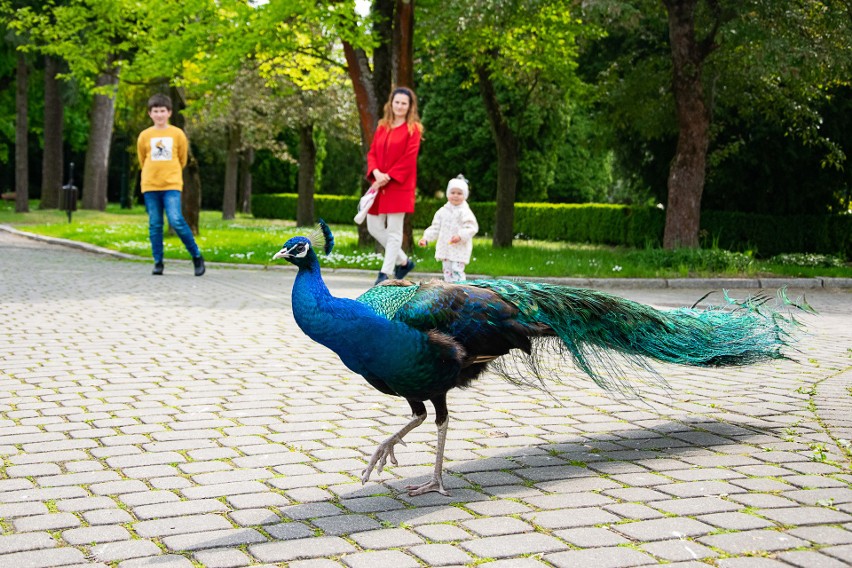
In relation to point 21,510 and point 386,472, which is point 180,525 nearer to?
point 21,510

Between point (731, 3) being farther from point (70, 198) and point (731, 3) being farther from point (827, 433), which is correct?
point (70, 198)

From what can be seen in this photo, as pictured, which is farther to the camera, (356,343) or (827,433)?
(827,433)

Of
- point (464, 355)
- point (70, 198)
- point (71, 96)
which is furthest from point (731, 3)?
point (71, 96)

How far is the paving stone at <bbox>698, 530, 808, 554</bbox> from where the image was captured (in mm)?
3959

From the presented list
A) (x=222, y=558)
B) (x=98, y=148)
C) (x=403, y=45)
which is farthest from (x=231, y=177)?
(x=222, y=558)

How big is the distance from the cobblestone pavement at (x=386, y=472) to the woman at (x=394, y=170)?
368 centimetres

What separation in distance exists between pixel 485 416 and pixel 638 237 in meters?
23.3

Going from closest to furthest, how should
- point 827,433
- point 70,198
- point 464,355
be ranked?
1. point 464,355
2. point 827,433
3. point 70,198

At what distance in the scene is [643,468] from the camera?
5.16m

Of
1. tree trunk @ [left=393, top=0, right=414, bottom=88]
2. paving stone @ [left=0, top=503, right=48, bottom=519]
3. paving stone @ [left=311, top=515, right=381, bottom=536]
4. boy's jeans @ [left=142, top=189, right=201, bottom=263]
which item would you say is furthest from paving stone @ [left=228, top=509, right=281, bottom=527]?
tree trunk @ [left=393, top=0, right=414, bottom=88]

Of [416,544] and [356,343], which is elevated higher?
[356,343]

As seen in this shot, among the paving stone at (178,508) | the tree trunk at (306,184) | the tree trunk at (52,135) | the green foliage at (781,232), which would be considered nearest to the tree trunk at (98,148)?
the tree trunk at (52,135)

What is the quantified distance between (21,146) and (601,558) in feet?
118

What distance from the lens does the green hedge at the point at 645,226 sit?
24609mm
